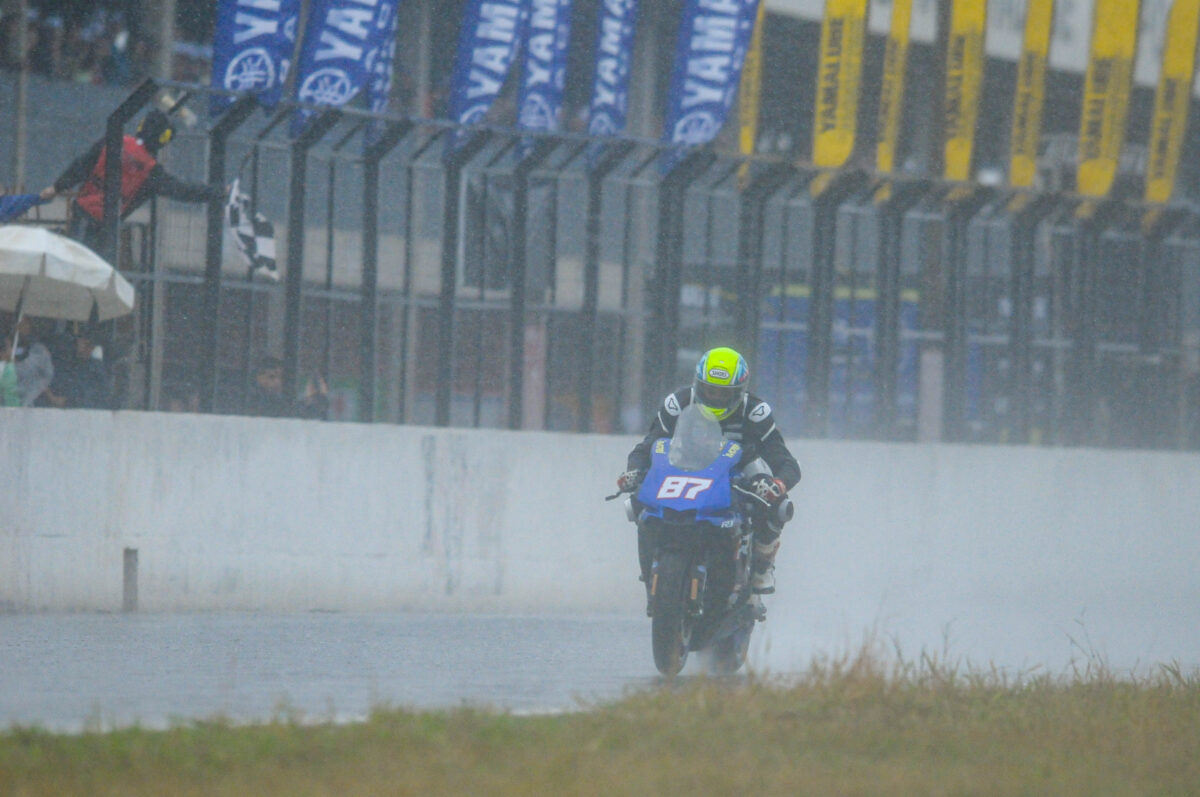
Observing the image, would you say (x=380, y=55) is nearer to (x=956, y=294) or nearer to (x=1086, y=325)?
(x=956, y=294)

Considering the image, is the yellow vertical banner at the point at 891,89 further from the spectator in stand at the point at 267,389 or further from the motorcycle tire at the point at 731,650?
the motorcycle tire at the point at 731,650

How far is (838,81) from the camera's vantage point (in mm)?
20609

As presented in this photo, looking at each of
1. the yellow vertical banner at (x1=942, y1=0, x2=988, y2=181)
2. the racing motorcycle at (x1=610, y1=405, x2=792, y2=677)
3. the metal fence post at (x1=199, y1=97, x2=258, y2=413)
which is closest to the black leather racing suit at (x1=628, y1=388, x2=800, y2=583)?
the racing motorcycle at (x1=610, y1=405, x2=792, y2=677)

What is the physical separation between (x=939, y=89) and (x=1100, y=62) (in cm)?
Result: 318

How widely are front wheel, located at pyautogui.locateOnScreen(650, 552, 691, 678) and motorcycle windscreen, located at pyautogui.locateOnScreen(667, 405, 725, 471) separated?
1.95 ft

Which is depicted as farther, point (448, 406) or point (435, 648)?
point (448, 406)

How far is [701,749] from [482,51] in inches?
479

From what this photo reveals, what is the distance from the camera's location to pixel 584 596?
50.2 ft

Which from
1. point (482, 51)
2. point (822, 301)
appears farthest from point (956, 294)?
point (482, 51)

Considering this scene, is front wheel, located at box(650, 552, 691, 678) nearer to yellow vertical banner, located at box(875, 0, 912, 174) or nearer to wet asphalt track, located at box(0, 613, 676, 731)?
wet asphalt track, located at box(0, 613, 676, 731)

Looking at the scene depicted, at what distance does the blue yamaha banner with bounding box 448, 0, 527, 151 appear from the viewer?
18.0 metres

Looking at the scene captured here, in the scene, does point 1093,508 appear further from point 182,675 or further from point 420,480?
point 182,675

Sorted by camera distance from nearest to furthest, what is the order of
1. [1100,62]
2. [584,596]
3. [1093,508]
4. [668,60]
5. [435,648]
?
[435,648] → [584,596] → [1093,508] → [1100,62] → [668,60]

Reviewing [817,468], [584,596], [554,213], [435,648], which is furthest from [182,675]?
[554,213]
